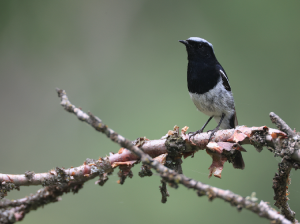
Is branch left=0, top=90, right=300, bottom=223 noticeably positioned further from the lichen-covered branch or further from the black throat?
the black throat

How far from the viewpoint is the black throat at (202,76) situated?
2307 millimetres

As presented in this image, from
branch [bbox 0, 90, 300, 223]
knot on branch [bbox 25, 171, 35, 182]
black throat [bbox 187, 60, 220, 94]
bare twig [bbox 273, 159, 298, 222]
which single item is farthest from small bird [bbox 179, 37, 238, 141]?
knot on branch [bbox 25, 171, 35, 182]

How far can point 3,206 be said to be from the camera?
955 millimetres

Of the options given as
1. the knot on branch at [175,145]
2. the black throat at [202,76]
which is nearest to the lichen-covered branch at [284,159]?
the knot on branch at [175,145]

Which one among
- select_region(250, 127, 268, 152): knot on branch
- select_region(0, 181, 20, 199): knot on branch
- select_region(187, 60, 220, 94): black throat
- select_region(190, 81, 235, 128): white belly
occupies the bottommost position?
select_region(0, 181, 20, 199): knot on branch

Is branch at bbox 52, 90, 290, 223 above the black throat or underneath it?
underneath

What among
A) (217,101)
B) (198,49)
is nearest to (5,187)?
(217,101)

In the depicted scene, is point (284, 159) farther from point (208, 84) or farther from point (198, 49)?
point (198, 49)

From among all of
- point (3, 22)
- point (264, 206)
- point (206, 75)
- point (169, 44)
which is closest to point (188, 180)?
point (264, 206)

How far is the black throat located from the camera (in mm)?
2307

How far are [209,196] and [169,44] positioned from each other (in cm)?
440

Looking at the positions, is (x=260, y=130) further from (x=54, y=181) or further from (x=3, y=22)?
(x=3, y=22)

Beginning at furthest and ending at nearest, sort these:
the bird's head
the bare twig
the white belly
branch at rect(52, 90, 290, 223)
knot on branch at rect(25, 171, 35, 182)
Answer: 1. the bird's head
2. the white belly
3. knot on branch at rect(25, 171, 35, 182)
4. the bare twig
5. branch at rect(52, 90, 290, 223)

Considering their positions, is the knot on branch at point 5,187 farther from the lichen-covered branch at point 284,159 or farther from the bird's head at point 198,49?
the bird's head at point 198,49
